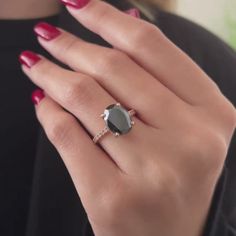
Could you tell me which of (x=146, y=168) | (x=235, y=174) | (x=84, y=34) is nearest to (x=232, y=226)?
(x=235, y=174)

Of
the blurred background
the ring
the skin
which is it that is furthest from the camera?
the blurred background

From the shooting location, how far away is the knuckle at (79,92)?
0.50m

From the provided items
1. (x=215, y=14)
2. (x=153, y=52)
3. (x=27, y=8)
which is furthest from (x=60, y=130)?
(x=215, y=14)

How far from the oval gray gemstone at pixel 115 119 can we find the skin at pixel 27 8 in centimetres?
32

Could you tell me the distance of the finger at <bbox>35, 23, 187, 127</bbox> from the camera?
50 cm

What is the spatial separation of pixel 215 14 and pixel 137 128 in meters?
0.76

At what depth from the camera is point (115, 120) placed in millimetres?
473

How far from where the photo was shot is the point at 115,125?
48cm

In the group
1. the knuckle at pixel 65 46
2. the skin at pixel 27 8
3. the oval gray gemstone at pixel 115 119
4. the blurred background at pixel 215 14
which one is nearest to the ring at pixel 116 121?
the oval gray gemstone at pixel 115 119

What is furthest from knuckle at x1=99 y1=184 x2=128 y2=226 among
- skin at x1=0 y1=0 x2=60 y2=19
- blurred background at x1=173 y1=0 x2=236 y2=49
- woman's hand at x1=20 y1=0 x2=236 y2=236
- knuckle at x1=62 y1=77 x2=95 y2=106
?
blurred background at x1=173 y1=0 x2=236 y2=49

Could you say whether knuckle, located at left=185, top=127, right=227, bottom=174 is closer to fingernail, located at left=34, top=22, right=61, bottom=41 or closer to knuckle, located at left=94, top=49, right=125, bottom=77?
knuckle, located at left=94, top=49, right=125, bottom=77

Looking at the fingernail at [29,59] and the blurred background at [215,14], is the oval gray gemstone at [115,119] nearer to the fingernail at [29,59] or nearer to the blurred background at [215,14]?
the fingernail at [29,59]

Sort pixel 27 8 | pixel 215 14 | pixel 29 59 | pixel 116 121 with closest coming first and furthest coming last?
pixel 116 121 < pixel 29 59 < pixel 27 8 < pixel 215 14

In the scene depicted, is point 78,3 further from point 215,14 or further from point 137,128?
point 215,14
